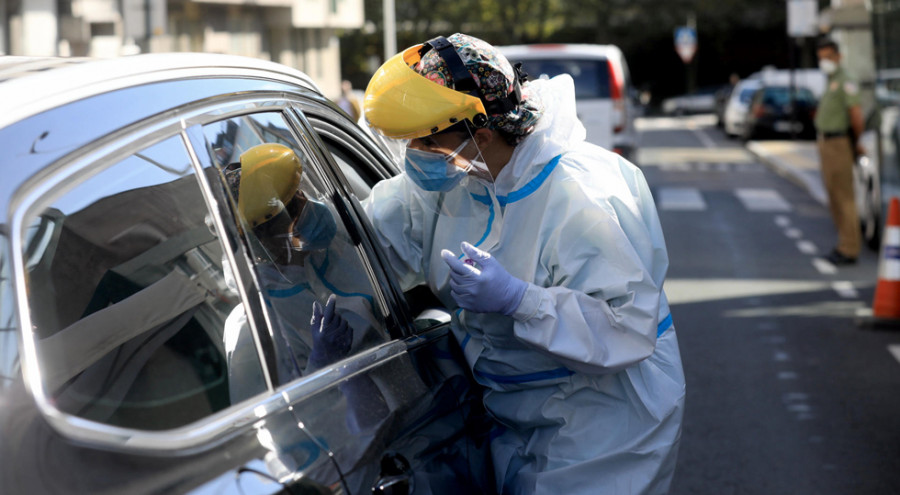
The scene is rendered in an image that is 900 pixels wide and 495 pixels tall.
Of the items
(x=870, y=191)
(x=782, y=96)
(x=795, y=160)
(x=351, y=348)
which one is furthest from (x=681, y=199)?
(x=351, y=348)

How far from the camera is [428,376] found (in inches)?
93.3

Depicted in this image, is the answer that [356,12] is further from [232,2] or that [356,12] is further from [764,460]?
[764,460]

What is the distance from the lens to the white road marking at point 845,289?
29.5 feet

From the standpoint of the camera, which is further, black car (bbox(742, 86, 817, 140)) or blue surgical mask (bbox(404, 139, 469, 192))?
black car (bbox(742, 86, 817, 140))

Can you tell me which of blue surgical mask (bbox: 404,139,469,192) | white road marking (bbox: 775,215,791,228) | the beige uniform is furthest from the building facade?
white road marking (bbox: 775,215,791,228)

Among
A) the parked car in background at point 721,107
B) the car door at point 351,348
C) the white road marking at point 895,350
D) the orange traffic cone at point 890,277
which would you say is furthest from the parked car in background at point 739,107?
the car door at point 351,348

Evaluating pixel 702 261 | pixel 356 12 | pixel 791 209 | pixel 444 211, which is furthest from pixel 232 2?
pixel 444 211

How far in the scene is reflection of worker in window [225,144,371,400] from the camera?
6.09 ft

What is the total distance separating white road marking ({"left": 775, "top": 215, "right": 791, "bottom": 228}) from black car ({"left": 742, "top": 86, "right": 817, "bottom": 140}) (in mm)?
13057

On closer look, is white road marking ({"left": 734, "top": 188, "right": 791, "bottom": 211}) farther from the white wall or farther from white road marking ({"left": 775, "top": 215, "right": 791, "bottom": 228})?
the white wall

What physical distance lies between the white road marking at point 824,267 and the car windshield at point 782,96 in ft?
56.7

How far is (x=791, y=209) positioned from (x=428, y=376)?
13.7 m

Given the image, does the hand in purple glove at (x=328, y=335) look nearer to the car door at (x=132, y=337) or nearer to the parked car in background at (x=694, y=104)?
the car door at (x=132, y=337)

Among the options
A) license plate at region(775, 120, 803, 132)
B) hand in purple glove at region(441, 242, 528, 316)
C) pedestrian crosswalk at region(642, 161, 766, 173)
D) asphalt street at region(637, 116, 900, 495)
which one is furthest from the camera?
license plate at region(775, 120, 803, 132)
